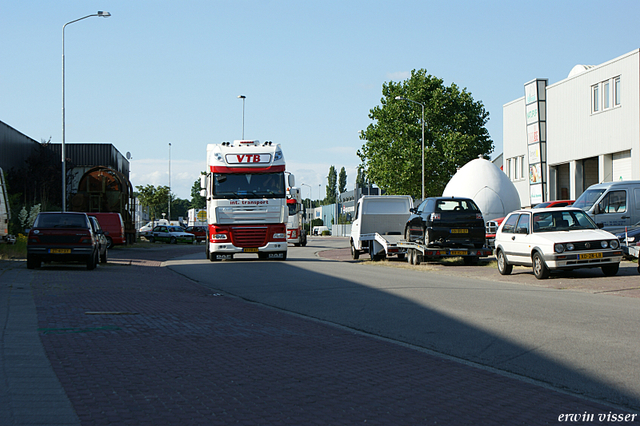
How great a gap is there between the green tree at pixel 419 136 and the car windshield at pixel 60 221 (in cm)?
4213

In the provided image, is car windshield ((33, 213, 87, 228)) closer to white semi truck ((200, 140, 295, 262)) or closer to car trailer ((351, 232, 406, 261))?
white semi truck ((200, 140, 295, 262))

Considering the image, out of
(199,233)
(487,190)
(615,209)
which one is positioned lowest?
(199,233)

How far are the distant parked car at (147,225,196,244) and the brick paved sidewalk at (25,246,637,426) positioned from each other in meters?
43.5

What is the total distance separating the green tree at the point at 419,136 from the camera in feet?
194

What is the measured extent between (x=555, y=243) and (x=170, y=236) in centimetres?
4102

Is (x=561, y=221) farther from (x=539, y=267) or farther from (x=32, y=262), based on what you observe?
(x=32, y=262)

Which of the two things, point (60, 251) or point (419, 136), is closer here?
point (60, 251)

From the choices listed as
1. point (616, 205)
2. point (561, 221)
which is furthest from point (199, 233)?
point (561, 221)

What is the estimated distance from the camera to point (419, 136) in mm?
59719

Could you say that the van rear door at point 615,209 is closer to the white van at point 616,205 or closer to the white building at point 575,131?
the white van at point 616,205

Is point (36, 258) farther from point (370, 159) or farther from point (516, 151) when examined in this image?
point (370, 159)

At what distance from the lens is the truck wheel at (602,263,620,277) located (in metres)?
15.7

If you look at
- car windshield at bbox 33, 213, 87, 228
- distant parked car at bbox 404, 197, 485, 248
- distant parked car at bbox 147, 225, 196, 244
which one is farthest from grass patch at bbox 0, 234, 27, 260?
distant parked car at bbox 147, 225, 196, 244

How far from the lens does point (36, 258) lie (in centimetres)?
1839
